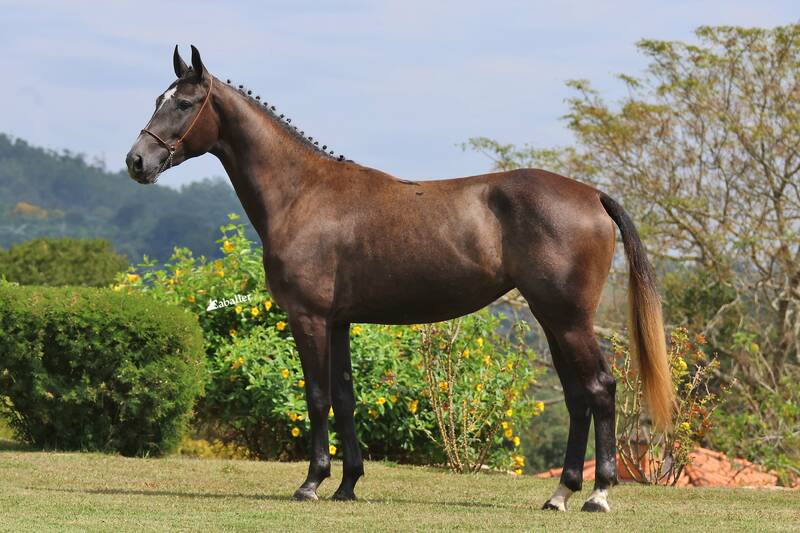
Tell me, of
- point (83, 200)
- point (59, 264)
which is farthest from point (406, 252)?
point (83, 200)

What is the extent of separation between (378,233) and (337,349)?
84 cm

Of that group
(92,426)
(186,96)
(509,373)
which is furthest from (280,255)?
(509,373)

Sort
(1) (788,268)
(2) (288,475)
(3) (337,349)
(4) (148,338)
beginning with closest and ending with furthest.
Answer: (3) (337,349)
(2) (288,475)
(4) (148,338)
(1) (788,268)

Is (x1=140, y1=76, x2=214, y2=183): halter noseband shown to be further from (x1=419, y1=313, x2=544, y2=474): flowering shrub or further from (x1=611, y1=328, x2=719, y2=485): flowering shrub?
(x1=611, y1=328, x2=719, y2=485): flowering shrub

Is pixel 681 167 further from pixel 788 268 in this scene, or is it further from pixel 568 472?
pixel 568 472

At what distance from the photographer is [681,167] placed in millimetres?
22062

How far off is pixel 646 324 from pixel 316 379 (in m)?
2.05

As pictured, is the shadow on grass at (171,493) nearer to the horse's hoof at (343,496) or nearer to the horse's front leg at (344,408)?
the horse's hoof at (343,496)

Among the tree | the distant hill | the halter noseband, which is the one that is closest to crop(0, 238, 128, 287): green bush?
the tree

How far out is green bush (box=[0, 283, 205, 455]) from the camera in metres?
9.55

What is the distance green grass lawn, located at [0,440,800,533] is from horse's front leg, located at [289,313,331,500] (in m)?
0.25

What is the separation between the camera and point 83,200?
6014 inches

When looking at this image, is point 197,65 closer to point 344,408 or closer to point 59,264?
point 344,408

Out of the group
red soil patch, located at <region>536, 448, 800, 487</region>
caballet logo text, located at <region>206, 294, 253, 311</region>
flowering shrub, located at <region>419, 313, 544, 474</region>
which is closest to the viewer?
flowering shrub, located at <region>419, 313, 544, 474</region>
